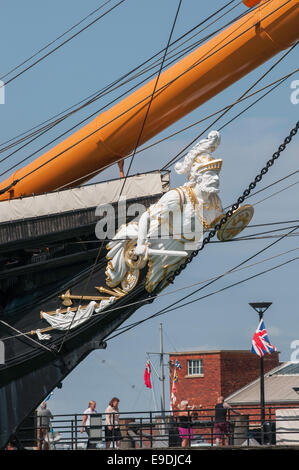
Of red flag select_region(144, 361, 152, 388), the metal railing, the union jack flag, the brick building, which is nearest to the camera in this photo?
the metal railing

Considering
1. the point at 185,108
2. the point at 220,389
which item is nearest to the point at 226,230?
the point at 185,108

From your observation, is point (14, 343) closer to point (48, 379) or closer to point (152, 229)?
point (48, 379)

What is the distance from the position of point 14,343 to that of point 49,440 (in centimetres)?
172

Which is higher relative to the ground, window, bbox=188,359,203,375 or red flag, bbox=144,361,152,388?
window, bbox=188,359,203,375

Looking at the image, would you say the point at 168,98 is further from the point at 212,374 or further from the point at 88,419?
the point at 212,374

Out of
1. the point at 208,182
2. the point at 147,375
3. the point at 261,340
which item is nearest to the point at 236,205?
the point at 208,182

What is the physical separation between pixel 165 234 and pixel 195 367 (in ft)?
89.4

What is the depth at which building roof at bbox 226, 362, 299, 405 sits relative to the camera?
3947 centimetres

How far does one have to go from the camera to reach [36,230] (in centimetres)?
1797

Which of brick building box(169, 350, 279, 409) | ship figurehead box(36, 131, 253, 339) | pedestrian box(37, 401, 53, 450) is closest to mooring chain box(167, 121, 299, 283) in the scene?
ship figurehead box(36, 131, 253, 339)

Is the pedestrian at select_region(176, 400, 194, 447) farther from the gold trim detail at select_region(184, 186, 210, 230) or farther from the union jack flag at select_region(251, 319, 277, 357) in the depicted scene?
the union jack flag at select_region(251, 319, 277, 357)

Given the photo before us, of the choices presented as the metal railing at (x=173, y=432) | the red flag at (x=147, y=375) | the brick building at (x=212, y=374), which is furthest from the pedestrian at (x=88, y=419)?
the brick building at (x=212, y=374)

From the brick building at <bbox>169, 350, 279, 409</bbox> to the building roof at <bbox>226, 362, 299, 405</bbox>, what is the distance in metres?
0.58

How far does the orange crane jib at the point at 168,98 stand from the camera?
17719 millimetres
